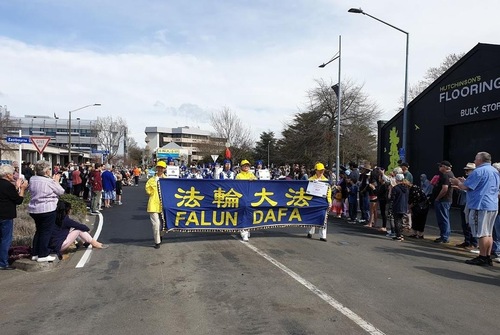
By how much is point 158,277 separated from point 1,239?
3012mm

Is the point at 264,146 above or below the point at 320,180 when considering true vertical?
above

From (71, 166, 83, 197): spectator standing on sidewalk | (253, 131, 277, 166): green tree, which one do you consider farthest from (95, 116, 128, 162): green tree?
(71, 166, 83, 197): spectator standing on sidewalk

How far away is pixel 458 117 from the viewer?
18641mm

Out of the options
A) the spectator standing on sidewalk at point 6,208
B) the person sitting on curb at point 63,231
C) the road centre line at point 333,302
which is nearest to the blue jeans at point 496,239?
the road centre line at point 333,302

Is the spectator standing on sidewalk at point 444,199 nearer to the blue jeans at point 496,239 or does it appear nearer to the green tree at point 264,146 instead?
the blue jeans at point 496,239

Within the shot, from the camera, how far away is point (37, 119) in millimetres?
107938

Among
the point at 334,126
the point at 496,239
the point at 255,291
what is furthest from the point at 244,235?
the point at 334,126

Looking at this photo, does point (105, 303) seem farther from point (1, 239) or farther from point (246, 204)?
point (246, 204)

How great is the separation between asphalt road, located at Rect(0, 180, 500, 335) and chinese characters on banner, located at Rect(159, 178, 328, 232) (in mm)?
495

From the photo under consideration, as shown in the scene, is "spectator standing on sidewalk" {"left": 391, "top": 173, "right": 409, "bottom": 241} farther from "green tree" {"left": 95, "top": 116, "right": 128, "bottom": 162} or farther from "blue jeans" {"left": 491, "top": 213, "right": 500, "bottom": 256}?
"green tree" {"left": 95, "top": 116, "right": 128, "bottom": 162}

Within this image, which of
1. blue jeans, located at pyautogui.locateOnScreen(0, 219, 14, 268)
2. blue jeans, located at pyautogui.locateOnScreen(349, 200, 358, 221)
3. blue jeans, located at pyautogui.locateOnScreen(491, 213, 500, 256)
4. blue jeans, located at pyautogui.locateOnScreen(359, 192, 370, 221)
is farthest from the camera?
blue jeans, located at pyautogui.locateOnScreen(349, 200, 358, 221)

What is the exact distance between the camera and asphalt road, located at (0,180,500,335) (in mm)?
4840

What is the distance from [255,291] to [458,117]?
16.0 metres

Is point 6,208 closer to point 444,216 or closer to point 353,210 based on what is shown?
point 444,216
